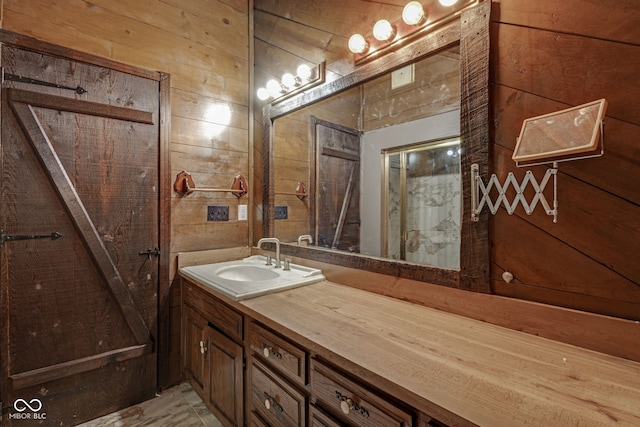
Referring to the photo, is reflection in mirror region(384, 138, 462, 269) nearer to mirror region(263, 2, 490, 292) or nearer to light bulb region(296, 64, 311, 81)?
mirror region(263, 2, 490, 292)

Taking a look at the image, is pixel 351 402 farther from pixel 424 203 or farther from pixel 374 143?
pixel 374 143

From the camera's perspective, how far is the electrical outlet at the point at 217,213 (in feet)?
6.88

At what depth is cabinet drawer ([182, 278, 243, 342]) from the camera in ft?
4.33

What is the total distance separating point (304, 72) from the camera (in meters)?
1.77

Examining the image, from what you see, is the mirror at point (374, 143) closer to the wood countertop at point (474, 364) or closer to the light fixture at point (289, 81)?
the light fixture at point (289, 81)

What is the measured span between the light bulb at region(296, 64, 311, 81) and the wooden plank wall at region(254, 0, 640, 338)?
3.29 feet

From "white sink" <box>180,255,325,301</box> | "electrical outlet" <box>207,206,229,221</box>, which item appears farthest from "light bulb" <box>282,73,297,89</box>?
"white sink" <box>180,255,325,301</box>

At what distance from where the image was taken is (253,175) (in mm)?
2293

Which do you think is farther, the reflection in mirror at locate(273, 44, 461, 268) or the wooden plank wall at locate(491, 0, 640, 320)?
the reflection in mirror at locate(273, 44, 461, 268)

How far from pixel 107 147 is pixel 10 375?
126 cm

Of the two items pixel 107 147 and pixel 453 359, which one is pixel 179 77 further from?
pixel 453 359

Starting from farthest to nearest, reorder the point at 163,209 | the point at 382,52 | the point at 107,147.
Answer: the point at 163,209 → the point at 107,147 → the point at 382,52

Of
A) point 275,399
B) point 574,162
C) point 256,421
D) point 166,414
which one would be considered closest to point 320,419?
point 275,399

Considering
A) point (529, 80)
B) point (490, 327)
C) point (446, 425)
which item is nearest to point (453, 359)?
point (446, 425)
